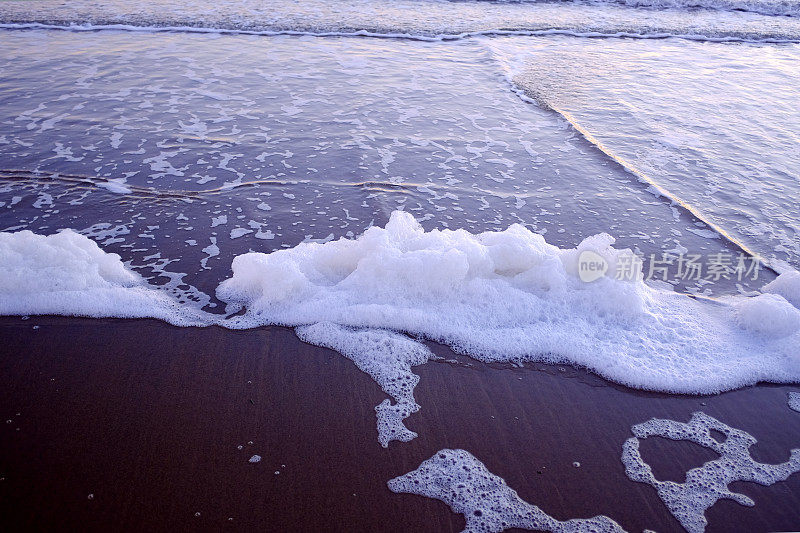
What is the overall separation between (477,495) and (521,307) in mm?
1322

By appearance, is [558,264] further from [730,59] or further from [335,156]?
[730,59]

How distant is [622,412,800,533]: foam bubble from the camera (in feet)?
7.50

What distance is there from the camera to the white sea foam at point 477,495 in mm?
2164

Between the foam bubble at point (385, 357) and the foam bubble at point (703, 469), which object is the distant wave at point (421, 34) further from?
the foam bubble at point (703, 469)

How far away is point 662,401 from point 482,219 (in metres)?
1.91

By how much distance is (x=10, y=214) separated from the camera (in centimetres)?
410

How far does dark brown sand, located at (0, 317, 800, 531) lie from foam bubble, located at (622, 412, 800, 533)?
1.5 inches

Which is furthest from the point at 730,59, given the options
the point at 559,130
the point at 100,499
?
the point at 100,499

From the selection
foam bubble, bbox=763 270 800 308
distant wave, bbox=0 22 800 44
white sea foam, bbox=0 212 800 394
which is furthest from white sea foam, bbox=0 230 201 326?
distant wave, bbox=0 22 800 44

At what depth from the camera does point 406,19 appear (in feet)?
36.6

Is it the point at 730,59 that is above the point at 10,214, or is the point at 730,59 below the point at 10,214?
above

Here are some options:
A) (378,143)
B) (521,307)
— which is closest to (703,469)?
(521,307)

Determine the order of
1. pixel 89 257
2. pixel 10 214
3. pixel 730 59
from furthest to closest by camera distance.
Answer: pixel 730 59
pixel 10 214
pixel 89 257
